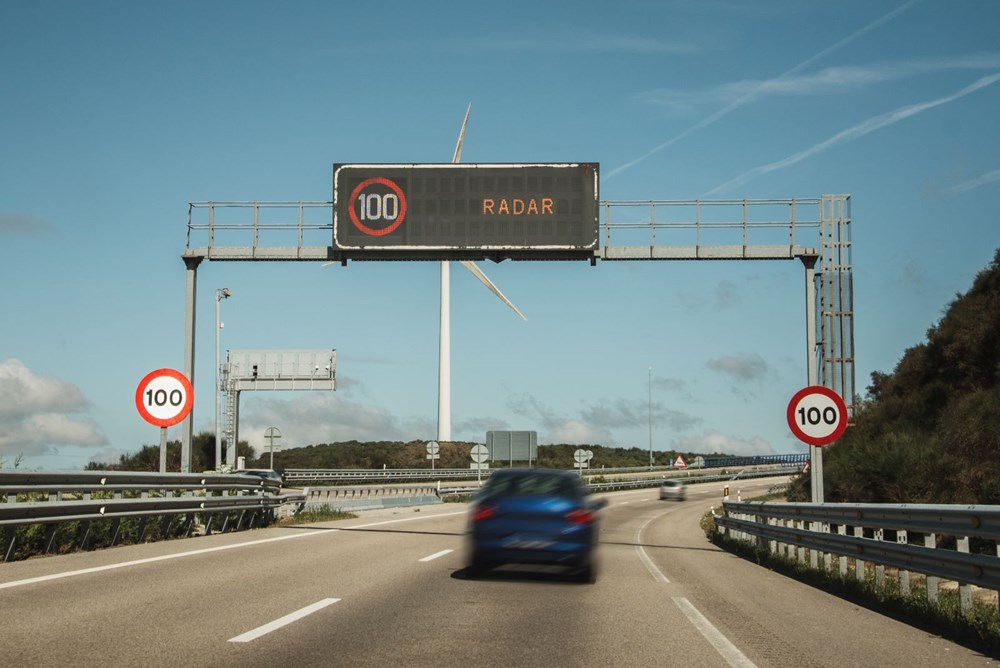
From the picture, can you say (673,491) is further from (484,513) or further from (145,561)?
(145,561)

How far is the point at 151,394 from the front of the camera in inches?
694

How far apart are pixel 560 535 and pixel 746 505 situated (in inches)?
366

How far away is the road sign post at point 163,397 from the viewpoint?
17.5 m

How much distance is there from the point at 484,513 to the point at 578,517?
3.77 ft

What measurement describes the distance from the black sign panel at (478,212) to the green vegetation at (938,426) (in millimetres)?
9001

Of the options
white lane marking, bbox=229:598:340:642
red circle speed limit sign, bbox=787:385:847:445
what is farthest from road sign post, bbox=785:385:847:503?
white lane marking, bbox=229:598:340:642

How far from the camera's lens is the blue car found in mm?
12008

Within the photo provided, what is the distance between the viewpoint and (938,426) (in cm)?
2692

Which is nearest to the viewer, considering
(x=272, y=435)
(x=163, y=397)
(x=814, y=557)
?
(x=814, y=557)

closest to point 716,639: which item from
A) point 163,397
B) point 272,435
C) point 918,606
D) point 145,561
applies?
point 918,606

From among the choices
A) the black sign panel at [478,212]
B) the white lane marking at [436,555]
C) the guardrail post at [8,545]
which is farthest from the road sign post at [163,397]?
the black sign panel at [478,212]

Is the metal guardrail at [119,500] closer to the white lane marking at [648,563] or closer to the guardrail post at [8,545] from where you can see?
the guardrail post at [8,545]

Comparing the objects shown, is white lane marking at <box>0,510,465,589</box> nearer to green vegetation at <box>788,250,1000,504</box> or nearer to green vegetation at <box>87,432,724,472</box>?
green vegetation at <box>788,250,1000,504</box>

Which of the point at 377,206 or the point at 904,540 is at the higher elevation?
the point at 377,206
